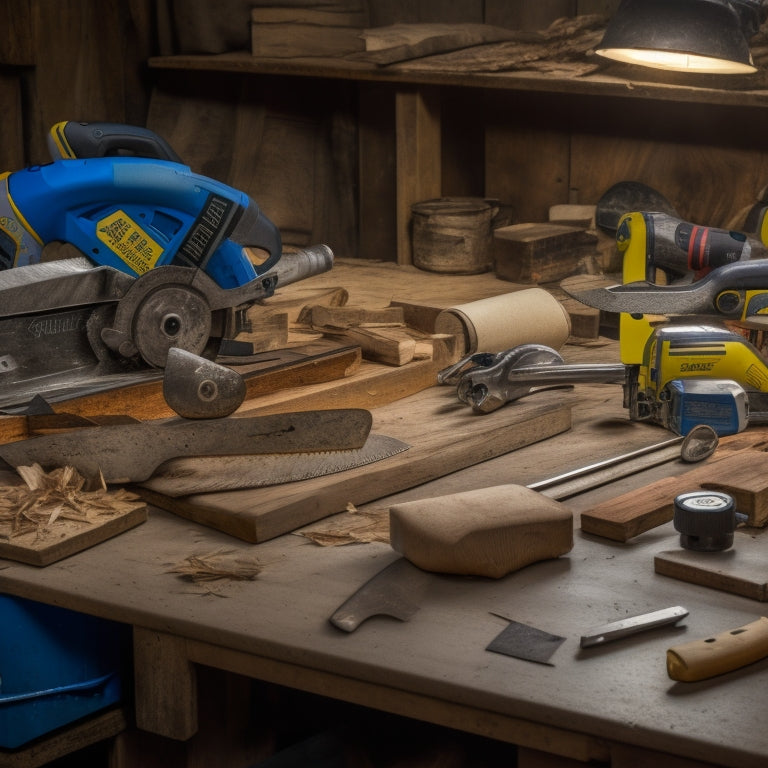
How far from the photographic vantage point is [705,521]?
1780 mm

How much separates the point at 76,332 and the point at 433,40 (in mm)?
1765

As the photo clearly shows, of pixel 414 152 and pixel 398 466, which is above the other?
pixel 414 152

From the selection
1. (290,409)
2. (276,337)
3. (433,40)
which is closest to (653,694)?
(290,409)

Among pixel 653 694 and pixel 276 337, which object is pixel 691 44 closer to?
pixel 276 337

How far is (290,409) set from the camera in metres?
2.52

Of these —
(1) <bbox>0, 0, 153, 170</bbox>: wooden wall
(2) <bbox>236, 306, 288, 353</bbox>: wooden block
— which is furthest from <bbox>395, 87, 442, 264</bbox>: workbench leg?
(2) <bbox>236, 306, 288, 353</bbox>: wooden block

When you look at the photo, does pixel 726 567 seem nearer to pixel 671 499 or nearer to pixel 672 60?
pixel 671 499

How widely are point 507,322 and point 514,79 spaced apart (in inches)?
36.7

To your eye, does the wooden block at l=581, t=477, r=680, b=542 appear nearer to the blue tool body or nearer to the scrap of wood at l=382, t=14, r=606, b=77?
the blue tool body

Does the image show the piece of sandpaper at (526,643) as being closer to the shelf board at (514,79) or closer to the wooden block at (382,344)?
the wooden block at (382,344)

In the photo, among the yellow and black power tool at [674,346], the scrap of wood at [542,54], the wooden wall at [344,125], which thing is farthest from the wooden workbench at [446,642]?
the wooden wall at [344,125]

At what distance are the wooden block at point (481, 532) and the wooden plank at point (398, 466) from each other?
19 cm

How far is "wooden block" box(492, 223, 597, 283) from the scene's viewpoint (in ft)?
11.8

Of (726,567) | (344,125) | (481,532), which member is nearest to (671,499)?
(726,567)
